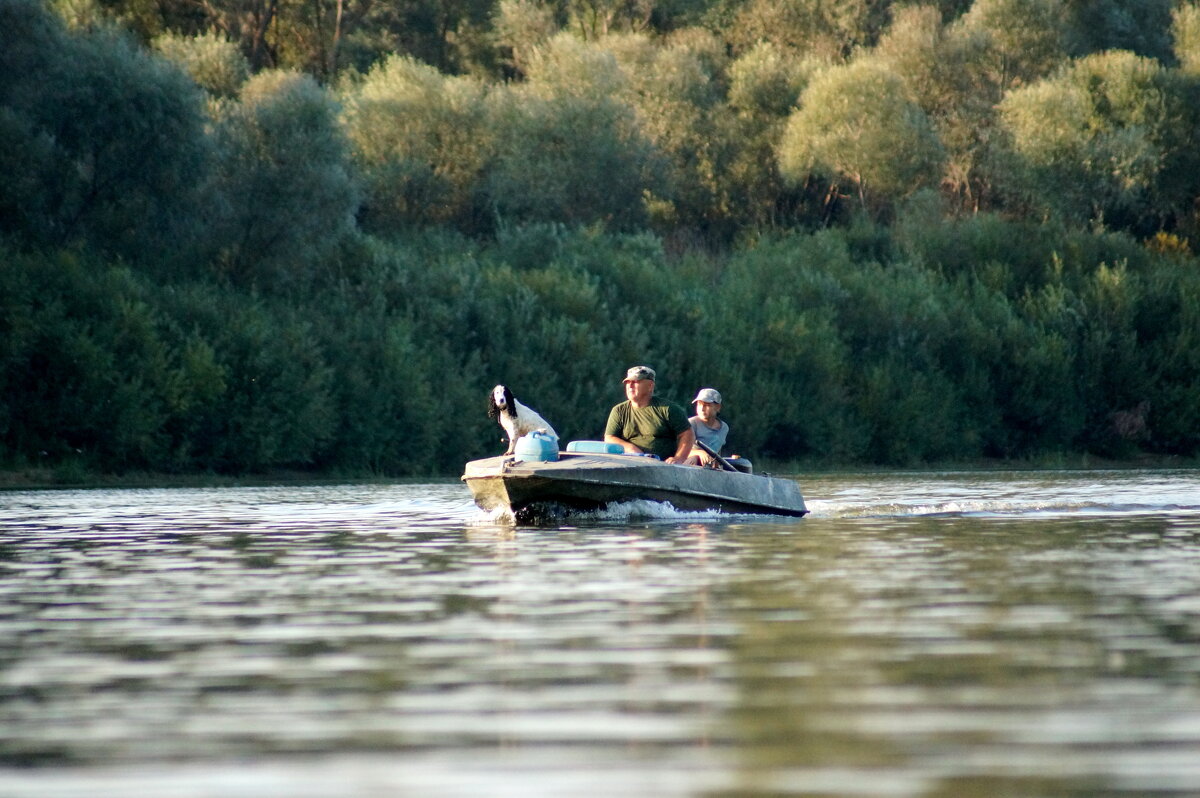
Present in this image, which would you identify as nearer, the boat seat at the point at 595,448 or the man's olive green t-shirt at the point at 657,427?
the boat seat at the point at 595,448

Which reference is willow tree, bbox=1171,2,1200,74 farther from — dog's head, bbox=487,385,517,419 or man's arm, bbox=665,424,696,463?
dog's head, bbox=487,385,517,419

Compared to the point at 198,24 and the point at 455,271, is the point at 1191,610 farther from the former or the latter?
the point at 198,24

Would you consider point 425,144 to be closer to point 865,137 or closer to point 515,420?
point 865,137

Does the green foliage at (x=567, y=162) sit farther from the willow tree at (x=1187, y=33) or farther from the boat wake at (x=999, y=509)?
the boat wake at (x=999, y=509)

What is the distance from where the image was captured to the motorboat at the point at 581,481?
2242 centimetres

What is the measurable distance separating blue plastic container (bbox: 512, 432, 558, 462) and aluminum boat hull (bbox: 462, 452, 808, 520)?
113mm

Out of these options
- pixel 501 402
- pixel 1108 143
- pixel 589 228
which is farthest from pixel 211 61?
pixel 501 402

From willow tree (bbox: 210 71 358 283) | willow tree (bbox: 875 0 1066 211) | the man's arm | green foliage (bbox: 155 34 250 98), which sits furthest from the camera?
willow tree (bbox: 875 0 1066 211)

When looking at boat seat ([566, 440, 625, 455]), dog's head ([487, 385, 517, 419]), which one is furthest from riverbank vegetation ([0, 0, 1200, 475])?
boat seat ([566, 440, 625, 455])

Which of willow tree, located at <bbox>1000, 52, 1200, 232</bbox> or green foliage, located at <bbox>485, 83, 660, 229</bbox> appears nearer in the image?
green foliage, located at <bbox>485, 83, 660, 229</bbox>

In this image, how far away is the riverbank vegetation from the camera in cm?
4184

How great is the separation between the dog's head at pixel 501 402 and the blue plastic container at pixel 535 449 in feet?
1.23

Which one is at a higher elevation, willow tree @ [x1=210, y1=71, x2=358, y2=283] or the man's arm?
willow tree @ [x1=210, y1=71, x2=358, y2=283]

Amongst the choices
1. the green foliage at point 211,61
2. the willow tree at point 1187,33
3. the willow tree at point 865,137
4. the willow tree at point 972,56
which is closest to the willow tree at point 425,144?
the green foliage at point 211,61
